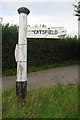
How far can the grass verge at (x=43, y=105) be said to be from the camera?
5039 millimetres

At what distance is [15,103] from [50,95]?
895mm

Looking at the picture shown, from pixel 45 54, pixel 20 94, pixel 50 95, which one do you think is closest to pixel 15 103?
pixel 20 94

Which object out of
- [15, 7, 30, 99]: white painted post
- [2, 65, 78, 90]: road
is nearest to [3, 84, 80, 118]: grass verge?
[15, 7, 30, 99]: white painted post

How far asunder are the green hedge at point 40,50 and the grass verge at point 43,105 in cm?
775

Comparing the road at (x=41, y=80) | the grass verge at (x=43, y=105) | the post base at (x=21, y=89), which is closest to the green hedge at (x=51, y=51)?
the road at (x=41, y=80)

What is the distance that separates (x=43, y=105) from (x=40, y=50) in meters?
11.9

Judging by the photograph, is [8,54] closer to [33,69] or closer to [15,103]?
[33,69]

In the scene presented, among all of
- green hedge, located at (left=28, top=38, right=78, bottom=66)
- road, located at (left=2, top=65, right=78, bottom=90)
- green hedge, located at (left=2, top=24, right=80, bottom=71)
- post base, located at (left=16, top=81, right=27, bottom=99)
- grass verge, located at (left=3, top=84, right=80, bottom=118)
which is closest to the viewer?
grass verge, located at (left=3, top=84, right=80, bottom=118)

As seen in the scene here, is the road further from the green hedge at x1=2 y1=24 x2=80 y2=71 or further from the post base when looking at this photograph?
the green hedge at x1=2 y1=24 x2=80 y2=71

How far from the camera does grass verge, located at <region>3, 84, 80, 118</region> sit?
504cm

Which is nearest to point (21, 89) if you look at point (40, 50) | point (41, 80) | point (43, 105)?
point (43, 105)

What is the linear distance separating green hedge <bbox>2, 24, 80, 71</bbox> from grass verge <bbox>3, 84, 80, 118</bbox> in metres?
7.75

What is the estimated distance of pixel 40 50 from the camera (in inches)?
679

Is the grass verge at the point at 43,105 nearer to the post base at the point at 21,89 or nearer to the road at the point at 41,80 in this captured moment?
the post base at the point at 21,89
